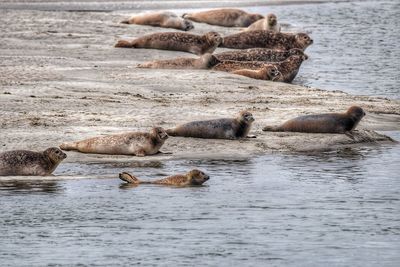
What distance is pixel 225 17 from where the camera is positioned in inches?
1120

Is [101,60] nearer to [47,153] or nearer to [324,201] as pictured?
[47,153]

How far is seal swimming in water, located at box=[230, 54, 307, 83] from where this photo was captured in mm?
18578

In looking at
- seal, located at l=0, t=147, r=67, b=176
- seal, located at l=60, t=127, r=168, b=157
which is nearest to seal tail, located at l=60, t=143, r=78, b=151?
seal, located at l=60, t=127, r=168, b=157

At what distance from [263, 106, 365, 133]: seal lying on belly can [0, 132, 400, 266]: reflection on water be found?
1192 millimetres

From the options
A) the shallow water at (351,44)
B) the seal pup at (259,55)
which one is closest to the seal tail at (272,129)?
the shallow water at (351,44)

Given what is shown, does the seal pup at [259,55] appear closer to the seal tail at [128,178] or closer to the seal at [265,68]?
the seal at [265,68]

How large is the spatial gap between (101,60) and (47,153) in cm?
870

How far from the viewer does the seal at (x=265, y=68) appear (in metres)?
18.6

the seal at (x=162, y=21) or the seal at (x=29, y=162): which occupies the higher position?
the seal at (x=29, y=162)

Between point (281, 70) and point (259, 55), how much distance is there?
2091 millimetres

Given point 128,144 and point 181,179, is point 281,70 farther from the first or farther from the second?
point 181,179

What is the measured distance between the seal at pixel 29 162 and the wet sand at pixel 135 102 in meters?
0.78

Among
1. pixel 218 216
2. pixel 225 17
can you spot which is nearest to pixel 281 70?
pixel 225 17

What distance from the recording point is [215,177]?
11.8 meters
